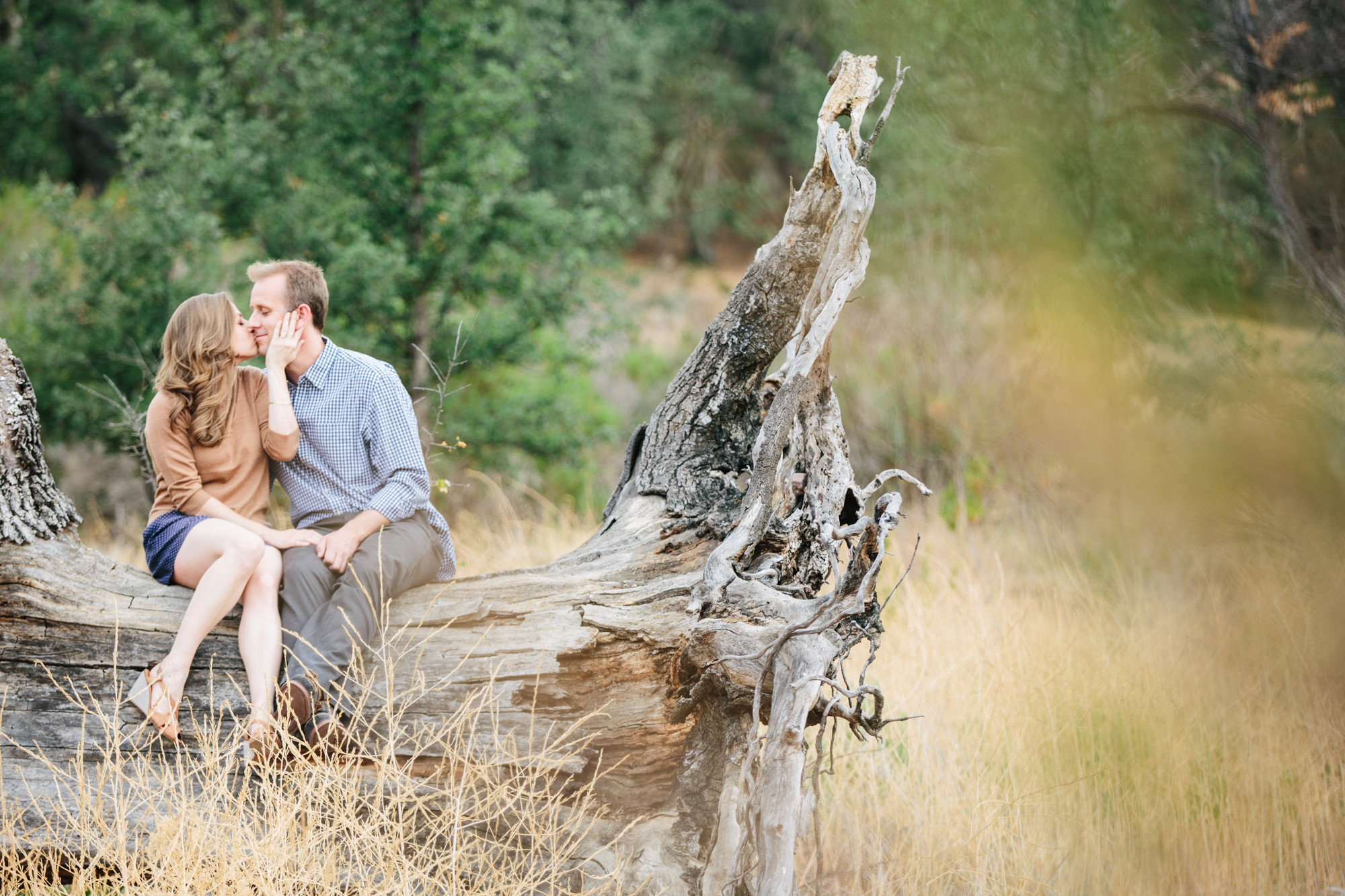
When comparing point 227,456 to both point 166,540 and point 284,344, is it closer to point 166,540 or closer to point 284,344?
point 166,540

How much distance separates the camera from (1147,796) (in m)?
3.99

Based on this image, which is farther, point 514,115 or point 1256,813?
point 514,115

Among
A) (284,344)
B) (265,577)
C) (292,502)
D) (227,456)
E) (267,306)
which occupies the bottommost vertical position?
(265,577)

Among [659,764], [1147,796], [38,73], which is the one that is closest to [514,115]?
[659,764]

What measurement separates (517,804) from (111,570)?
1.63m

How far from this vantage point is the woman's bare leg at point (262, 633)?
2.99 meters

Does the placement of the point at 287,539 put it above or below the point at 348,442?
below

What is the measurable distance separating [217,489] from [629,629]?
1.57m

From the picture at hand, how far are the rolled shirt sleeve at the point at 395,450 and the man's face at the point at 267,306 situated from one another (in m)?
0.42

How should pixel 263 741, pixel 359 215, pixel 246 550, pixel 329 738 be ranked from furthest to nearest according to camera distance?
pixel 359 215 < pixel 246 550 < pixel 329 738 < pixel 263 741

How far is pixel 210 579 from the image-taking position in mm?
3035

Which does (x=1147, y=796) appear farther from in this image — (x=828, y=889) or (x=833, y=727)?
(x=833, y=727)

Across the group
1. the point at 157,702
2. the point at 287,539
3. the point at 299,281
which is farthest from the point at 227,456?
the point at 157,702

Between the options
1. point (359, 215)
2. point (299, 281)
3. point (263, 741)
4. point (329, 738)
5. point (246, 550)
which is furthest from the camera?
point (359, 215)
